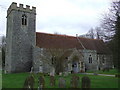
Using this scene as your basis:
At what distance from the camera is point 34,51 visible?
101 feet

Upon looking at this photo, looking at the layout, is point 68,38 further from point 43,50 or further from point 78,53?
point 43,50

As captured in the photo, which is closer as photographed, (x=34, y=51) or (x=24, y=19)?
(x=34, y=51)

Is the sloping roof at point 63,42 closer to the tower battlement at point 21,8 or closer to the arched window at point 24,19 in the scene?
the arched window at point 24,19

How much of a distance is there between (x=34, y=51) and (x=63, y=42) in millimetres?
7568

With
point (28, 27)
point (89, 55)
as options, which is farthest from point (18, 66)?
point (89, 55)

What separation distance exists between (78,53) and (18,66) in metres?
12.2

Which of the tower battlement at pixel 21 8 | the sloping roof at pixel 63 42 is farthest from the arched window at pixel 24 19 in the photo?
the sloping roof at pixel 63 42

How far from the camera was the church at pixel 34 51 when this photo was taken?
27516 millimetres

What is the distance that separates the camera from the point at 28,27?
31.7m

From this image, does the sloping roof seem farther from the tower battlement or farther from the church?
the tower battlement

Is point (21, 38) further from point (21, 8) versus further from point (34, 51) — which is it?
point (21, 8)

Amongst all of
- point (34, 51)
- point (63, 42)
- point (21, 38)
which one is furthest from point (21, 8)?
point (63, 42)

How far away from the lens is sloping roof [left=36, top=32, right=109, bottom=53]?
3264cm

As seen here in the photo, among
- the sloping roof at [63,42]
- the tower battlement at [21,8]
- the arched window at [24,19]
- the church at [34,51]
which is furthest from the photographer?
the sloping roof at [63,42]
